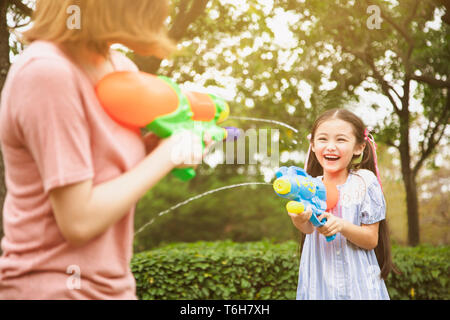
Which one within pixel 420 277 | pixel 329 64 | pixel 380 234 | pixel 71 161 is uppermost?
pixel 329 64

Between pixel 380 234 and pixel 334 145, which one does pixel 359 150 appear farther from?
pixel 380 234

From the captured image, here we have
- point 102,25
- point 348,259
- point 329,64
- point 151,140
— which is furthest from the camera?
point 329,64

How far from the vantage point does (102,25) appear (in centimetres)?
111

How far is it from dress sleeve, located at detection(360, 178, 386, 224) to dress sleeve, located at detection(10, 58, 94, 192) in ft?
5.29

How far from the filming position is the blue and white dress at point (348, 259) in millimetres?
2301

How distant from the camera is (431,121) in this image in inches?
275

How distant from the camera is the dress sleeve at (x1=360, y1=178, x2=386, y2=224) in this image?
2330 mm

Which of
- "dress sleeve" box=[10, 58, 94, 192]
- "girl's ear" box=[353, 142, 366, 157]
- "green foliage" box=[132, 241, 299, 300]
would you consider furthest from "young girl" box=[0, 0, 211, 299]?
"green foliage" box=[132, 241, 299, 300]

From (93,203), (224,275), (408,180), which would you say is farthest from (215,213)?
(93,203)

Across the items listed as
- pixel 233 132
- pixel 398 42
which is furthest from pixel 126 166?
pixel 398 42

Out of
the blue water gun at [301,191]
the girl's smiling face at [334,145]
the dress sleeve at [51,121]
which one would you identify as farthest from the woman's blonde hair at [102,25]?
the girl's smiling face at [334,145]

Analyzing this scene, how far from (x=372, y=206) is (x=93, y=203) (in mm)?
1649

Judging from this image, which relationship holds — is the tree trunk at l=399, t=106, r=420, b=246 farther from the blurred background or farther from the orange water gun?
the orange water gun
